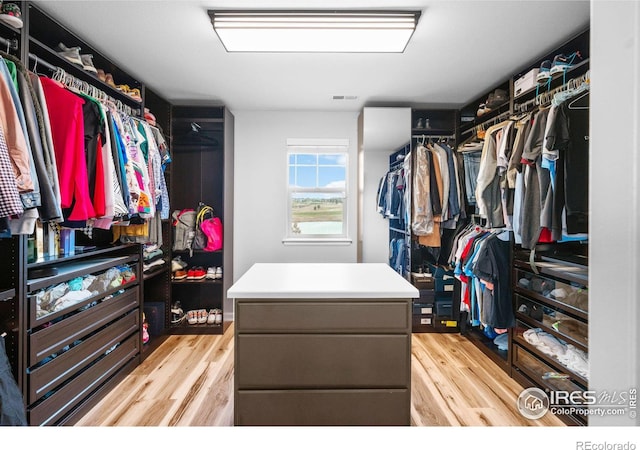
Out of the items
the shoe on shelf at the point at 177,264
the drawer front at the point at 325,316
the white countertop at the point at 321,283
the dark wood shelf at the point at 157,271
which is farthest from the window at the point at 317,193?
the drawer front at the point at 325,316

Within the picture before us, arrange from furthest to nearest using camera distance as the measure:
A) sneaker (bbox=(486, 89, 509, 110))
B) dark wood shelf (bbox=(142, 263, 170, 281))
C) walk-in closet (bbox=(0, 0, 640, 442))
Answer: dark wood shelf (bbox=(142, 263, 170, 281)), sneaker (bbox=(486, 89, 509, 110)), walk-in closet (bbox=(0, 0, 640, 442))

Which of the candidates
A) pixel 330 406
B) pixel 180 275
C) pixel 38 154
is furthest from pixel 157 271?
pixel 330 406

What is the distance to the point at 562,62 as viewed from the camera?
6.77 ft

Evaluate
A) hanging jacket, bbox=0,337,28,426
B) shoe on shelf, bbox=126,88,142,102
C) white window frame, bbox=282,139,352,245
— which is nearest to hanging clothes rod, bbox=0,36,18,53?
shoe on shelf, bbox=126,88,142,102

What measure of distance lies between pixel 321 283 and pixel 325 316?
185 mm

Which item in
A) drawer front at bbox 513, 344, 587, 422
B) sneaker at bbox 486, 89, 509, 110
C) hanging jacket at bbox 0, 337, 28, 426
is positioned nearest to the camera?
hanging jacket at bbox 0, 337, 28, 426

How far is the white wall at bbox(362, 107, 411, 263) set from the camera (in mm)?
3338

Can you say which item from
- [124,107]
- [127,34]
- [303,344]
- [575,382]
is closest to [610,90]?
[303,344]

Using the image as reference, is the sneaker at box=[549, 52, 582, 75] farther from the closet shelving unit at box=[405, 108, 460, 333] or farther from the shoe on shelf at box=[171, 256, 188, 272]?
the shoe on shelf at box=[171, 256, 188, 272]

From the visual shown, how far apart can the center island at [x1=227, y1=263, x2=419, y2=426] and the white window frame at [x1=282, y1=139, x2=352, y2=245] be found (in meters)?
2.13

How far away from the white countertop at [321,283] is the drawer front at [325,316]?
49 millimetres

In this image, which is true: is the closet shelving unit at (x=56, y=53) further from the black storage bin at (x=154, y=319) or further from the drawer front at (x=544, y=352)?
the drawer front at (x=544, y=352)
